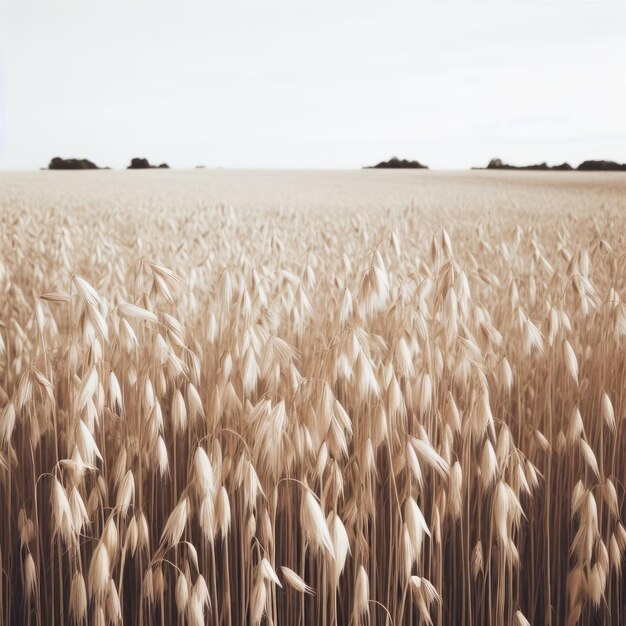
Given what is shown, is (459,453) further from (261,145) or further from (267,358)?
(261,145)

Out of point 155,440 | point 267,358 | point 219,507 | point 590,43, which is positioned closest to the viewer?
point 219,507

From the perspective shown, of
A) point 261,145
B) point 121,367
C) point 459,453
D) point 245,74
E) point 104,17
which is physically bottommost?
point 459,453

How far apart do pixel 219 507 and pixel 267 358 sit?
28cm

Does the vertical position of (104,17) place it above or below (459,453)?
above

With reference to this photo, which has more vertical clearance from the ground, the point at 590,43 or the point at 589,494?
the point at 590,43

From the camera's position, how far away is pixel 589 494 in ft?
2.64

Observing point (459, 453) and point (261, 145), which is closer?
point (459, 453)

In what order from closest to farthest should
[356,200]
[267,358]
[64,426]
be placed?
[267,358], [64,426], [356,200]

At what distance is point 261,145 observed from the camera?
12.1 feet

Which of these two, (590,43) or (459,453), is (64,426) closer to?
(459,453)

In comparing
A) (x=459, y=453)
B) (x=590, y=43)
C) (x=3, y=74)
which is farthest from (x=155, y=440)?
(x=590, y=43)

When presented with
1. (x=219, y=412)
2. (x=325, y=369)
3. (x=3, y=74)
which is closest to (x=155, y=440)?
(x=219, y=412)

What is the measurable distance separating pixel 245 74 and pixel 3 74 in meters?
1.25

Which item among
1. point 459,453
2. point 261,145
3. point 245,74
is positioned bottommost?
point 459,453
